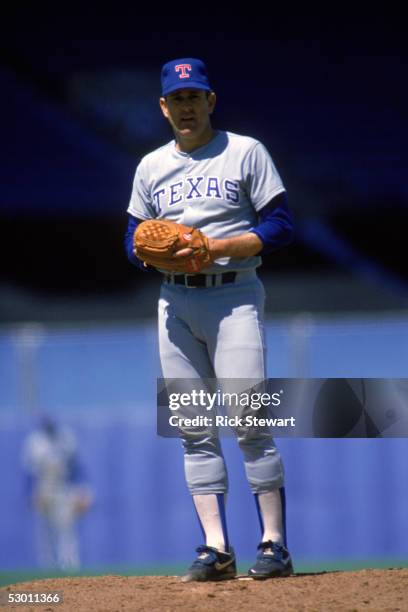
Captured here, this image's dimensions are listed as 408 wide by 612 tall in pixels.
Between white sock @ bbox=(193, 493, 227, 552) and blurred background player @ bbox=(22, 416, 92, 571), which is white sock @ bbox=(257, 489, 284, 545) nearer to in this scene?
white sock @ bbox=(193, 493, 227, 552)

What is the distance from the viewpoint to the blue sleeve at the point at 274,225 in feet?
11.8

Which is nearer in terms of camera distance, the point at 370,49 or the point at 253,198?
the point at 253,198

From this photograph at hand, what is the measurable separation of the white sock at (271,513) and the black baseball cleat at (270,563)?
2cm

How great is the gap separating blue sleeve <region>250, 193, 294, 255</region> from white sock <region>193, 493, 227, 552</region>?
820 mm

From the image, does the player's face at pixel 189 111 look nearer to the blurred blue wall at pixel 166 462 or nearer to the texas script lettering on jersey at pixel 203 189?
the texas script lettering on jersey at pixel 203 189

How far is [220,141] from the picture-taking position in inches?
147

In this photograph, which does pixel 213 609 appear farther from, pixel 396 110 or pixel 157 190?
pixel 396 110

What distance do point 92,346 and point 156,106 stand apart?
2056 millimetres

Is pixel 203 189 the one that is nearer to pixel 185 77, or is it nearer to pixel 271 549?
pixel 185 77

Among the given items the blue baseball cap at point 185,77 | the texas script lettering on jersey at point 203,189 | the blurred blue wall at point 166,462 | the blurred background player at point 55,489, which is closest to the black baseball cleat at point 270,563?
the texas script lettering on jersey at point 203,189

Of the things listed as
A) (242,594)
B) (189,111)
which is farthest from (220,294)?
(242,594)

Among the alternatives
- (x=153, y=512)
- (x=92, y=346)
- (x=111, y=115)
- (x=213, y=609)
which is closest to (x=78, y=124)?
(x=111, y=115)

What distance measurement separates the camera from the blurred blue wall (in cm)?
872

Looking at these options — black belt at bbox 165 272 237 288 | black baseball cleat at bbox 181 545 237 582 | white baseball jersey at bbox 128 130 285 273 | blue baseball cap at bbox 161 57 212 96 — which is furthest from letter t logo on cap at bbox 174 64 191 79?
black baseball cleat at bbox 181 545 237 582
